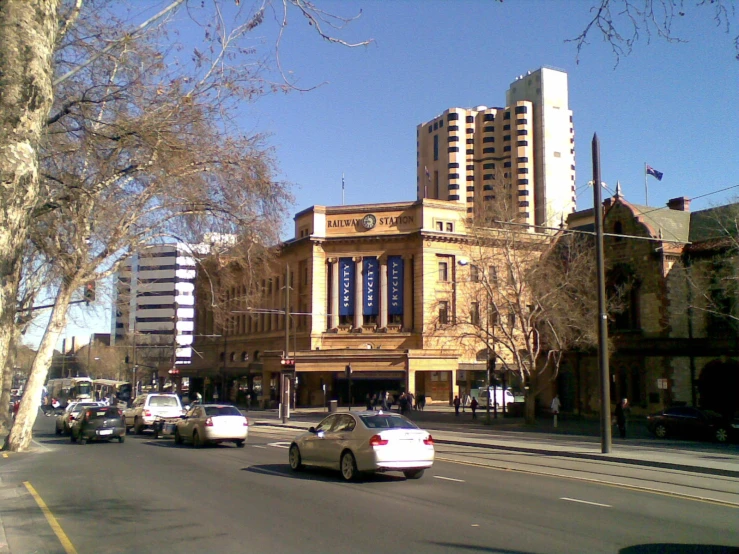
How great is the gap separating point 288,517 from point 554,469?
9510 mm

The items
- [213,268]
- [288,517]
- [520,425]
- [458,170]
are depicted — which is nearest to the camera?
[288,517]

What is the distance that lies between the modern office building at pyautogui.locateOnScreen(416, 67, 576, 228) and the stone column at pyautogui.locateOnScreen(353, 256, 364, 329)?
1931 inches

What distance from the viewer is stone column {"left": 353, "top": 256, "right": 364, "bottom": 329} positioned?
2633 inches

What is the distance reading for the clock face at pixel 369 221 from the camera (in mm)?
67062

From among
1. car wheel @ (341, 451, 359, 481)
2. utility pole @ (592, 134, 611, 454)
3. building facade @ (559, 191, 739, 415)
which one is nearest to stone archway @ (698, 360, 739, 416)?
building facade @ (559, 191, 739, 415)

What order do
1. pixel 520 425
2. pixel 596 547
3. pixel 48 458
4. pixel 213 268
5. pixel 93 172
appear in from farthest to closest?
1. pixel 520 425
2. pixel 213 268
3. pixel 48 458
4. pixel 93 172
5. pixel 596 547

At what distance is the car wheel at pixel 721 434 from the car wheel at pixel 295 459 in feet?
67.9

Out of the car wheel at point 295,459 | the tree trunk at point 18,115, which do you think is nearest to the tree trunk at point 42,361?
the car wheel at point 295,459

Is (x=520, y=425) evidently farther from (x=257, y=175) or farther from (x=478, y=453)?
(x=257, y=175)

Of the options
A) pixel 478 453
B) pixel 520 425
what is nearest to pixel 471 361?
pixel 520 425

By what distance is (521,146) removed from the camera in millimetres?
114562

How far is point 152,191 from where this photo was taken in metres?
21.7

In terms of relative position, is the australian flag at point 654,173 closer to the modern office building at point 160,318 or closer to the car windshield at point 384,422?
the car windshield at point 384,422

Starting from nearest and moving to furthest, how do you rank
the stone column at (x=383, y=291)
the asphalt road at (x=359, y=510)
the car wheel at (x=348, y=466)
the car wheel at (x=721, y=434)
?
the asphalt road at (x=359, y=510)
the car wheel at (x=348, y=466)
the car wheel at (x=721, y=434)
the stone column at (x=383, y=291)
